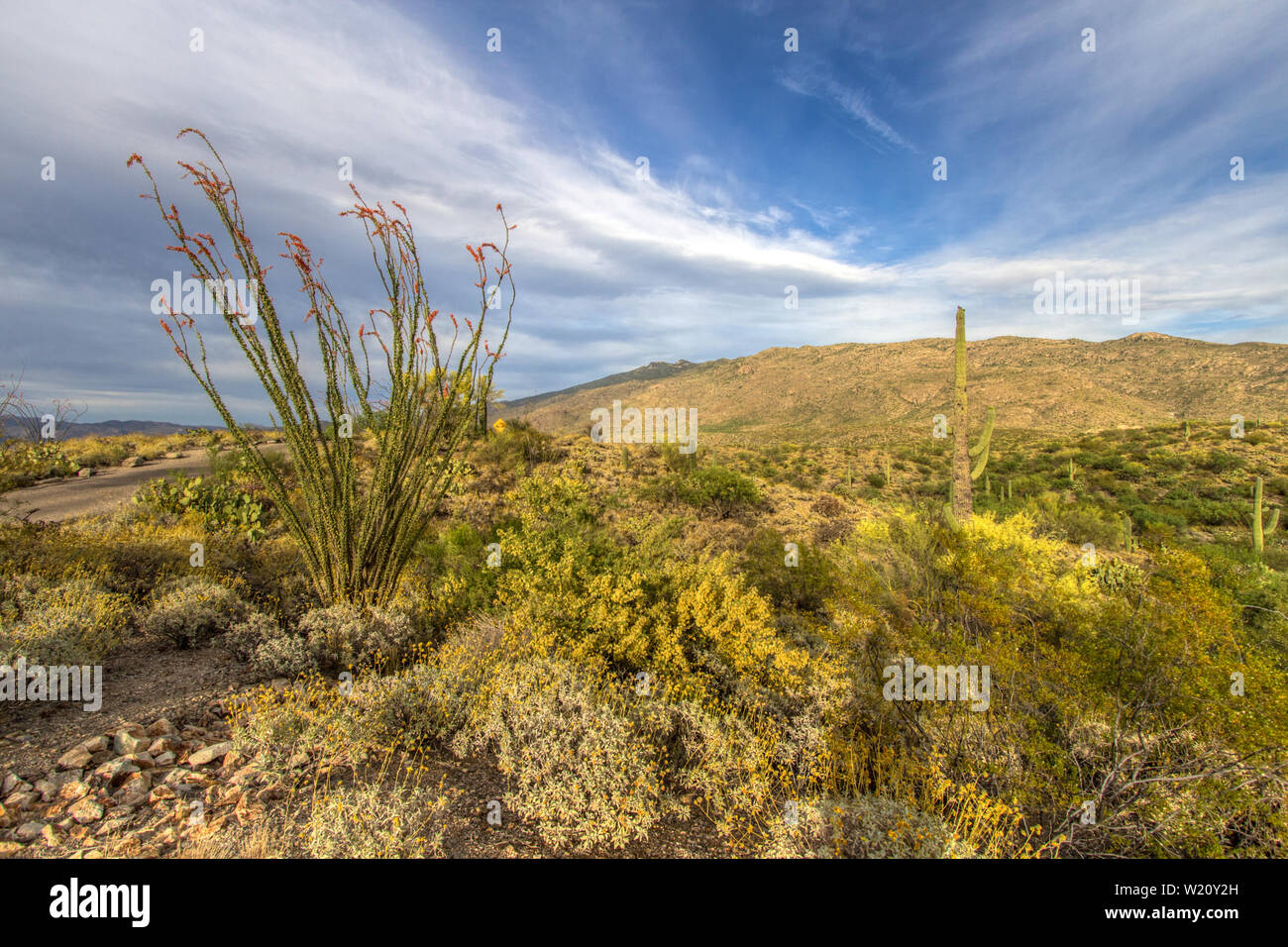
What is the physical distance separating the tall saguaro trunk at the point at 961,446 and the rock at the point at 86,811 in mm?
12273

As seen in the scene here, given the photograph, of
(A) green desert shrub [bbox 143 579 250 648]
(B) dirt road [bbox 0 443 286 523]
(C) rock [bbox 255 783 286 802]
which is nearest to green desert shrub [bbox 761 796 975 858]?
(C) rock [bbox 255 783 286 802]

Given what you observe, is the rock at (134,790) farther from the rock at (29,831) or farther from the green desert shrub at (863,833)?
the green desert shrub at (863,833)

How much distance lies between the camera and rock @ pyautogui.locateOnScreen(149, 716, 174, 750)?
3.56 metres

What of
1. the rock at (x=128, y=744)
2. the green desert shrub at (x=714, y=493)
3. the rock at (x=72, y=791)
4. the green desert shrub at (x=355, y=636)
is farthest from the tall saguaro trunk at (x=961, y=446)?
the rock at (x=72, y=791)

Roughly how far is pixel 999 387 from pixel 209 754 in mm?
67794

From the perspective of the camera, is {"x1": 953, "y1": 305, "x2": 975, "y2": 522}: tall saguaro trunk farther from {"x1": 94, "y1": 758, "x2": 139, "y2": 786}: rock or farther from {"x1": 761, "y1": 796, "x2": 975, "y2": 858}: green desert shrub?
{"x1": 94, "y1": 758, "x2": 139, "y2": 786}: rock

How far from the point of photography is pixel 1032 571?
248 inches

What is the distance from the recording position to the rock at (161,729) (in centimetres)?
356

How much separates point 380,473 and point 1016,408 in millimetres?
60257

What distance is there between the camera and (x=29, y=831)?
260cm

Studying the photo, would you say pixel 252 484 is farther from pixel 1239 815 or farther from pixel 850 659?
pixel 1239 815

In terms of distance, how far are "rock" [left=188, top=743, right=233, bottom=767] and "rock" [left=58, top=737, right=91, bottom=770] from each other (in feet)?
1.68

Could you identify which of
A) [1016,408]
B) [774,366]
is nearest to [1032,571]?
[1016,408]

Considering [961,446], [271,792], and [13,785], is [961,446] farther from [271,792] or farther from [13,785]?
[13,785]
